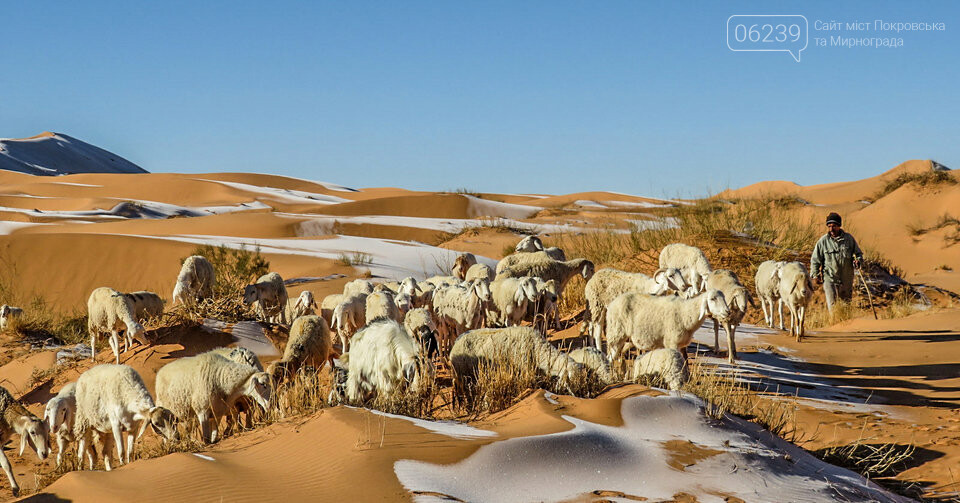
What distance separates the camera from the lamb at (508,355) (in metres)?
7.77

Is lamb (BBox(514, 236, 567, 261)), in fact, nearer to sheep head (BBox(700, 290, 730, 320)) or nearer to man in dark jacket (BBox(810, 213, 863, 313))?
man in dark jacket (BBox(810, 213, 863, 313))

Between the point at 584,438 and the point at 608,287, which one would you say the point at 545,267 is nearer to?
the point at 608,287

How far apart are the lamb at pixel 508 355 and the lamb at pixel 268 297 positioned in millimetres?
6329

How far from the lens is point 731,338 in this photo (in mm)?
10781

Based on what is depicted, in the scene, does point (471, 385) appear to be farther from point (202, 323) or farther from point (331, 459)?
point (202, 323)

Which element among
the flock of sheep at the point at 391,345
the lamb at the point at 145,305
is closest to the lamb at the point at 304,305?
the flock of sheep at the point at 391,345

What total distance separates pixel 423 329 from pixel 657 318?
8.85ft

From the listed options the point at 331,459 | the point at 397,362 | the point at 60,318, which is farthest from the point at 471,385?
the point at 60,318

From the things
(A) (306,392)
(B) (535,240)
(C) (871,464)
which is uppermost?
(B) (535,240)

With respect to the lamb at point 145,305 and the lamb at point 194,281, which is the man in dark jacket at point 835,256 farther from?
the lamb at point 145,305

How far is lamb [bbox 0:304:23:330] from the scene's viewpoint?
51.2 ft

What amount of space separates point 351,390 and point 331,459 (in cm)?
182

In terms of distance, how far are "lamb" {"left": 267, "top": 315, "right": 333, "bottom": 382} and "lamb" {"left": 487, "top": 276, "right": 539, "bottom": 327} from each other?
2.35 meters

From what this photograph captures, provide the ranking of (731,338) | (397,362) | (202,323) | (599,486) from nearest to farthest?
1. (599,486)
2. (397,362)
3. (731,338)
4. (202,323)
